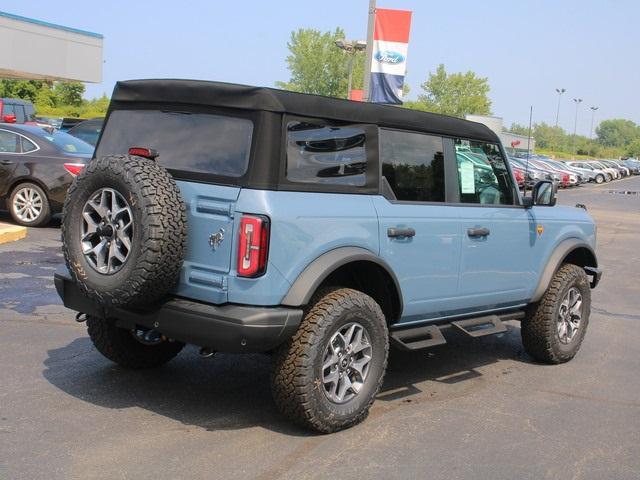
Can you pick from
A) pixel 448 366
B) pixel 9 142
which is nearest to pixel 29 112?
pixel 9 142

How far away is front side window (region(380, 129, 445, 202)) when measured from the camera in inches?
207

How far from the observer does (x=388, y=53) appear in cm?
1489

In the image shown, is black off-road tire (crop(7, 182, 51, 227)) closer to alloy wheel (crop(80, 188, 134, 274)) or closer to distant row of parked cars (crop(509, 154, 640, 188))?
alloy wheel (crop(80, 188, 134, 274))

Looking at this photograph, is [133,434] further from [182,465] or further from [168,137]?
[168,137]

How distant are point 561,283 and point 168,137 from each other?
3.49 m

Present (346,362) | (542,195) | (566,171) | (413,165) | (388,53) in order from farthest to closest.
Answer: (566,171) → (388,53) → (542,195) → (413,165) → (346,362)

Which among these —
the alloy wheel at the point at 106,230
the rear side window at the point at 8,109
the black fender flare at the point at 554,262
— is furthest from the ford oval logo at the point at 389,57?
the rear side window at the point at 8,109

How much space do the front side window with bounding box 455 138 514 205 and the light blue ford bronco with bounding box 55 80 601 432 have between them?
52 millimetres

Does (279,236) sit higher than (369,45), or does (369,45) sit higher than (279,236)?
(369,45)

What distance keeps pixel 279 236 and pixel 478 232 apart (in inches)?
76.0

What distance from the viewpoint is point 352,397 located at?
4832 millimetres

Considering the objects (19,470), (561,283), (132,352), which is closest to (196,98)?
(132,352)

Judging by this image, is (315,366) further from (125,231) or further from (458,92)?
(458,92)

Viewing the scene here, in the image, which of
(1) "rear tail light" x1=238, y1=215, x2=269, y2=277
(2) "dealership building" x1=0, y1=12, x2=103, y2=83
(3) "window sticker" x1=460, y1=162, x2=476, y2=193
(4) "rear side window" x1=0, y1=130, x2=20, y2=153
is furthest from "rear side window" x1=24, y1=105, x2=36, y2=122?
(1) "rear tail light" x1=238, y1=215, x2=269, y2=277
